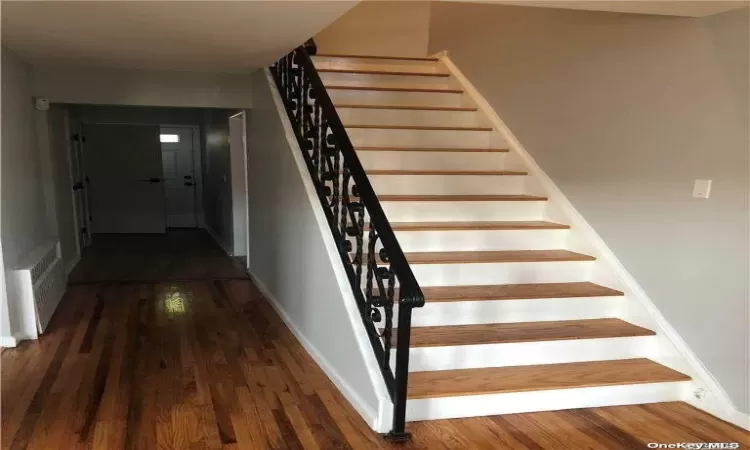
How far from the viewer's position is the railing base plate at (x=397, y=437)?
231cm

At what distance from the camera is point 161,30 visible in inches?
113

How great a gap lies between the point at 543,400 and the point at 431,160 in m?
1.93

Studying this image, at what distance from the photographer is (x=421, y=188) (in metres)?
3.73

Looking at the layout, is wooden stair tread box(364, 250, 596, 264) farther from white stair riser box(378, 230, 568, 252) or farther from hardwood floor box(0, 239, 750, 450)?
hardwood floor box(0, 239, 750, 450)

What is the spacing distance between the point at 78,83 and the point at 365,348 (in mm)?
3351

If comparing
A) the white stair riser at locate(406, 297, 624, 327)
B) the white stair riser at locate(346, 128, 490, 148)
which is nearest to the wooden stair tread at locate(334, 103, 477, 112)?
the white stair riser at locate(346, 128, 490, 148)

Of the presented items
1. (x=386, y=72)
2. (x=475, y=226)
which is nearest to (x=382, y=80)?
(x=386, y=72)

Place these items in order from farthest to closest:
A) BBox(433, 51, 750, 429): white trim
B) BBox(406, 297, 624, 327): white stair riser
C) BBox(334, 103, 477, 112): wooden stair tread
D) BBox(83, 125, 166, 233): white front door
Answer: BBox(83, 125, 166, 233): white front door, BBox(334, 103, 477, 112): wooden stair tread, BBox(406, 297, 624, 327): white stair riser, BBox(433, 51, 750, 429): white trim

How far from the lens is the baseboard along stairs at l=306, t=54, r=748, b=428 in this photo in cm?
Answer: 264

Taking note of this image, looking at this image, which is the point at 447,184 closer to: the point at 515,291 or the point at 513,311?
the point at 515,291

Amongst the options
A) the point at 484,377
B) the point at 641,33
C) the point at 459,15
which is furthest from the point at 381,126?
the point at 484,377

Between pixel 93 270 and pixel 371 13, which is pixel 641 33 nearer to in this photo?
pixel 371 13

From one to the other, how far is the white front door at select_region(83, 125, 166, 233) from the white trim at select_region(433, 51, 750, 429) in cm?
569

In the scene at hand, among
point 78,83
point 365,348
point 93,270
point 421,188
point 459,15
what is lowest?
point 93,270
